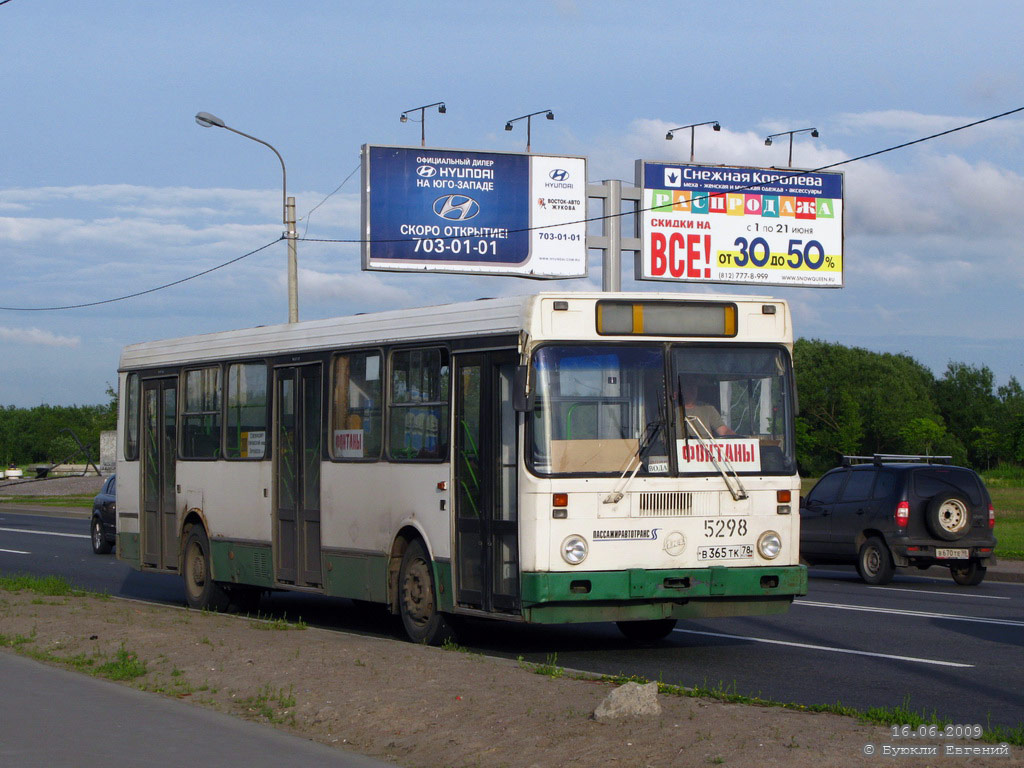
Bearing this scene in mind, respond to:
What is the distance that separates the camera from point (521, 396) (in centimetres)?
1100

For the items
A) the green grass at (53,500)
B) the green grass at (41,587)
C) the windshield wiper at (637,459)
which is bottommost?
the green grass at (53,500)

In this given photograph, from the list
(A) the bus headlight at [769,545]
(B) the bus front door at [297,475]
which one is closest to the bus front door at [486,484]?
(A) the bus headlight at [769,545]

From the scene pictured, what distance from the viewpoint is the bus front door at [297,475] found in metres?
14.3

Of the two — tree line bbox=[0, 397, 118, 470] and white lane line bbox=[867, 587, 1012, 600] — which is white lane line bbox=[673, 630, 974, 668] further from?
tree line bbox=[0, 397, 118, 470]

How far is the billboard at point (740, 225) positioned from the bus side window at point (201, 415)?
2005 cm

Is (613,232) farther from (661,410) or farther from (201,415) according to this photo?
(661,410)

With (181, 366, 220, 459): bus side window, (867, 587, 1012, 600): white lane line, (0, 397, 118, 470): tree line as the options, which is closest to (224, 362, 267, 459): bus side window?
(181, 366, 220, 459): bus side window

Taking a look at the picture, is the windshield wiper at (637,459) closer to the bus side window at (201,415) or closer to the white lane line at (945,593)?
the bus side window at (201,415)

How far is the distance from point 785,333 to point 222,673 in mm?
5311

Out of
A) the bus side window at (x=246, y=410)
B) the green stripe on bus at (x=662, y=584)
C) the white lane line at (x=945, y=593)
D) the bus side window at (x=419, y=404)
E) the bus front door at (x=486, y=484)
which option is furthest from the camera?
the white lane line at (x=945, y=593)

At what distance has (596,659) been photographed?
39.4 ft

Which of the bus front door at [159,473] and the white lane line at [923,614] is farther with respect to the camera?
the bus front door at [159,473]

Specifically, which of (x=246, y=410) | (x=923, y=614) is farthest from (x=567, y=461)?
(x=923, y=614)

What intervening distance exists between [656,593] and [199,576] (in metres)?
7.08
